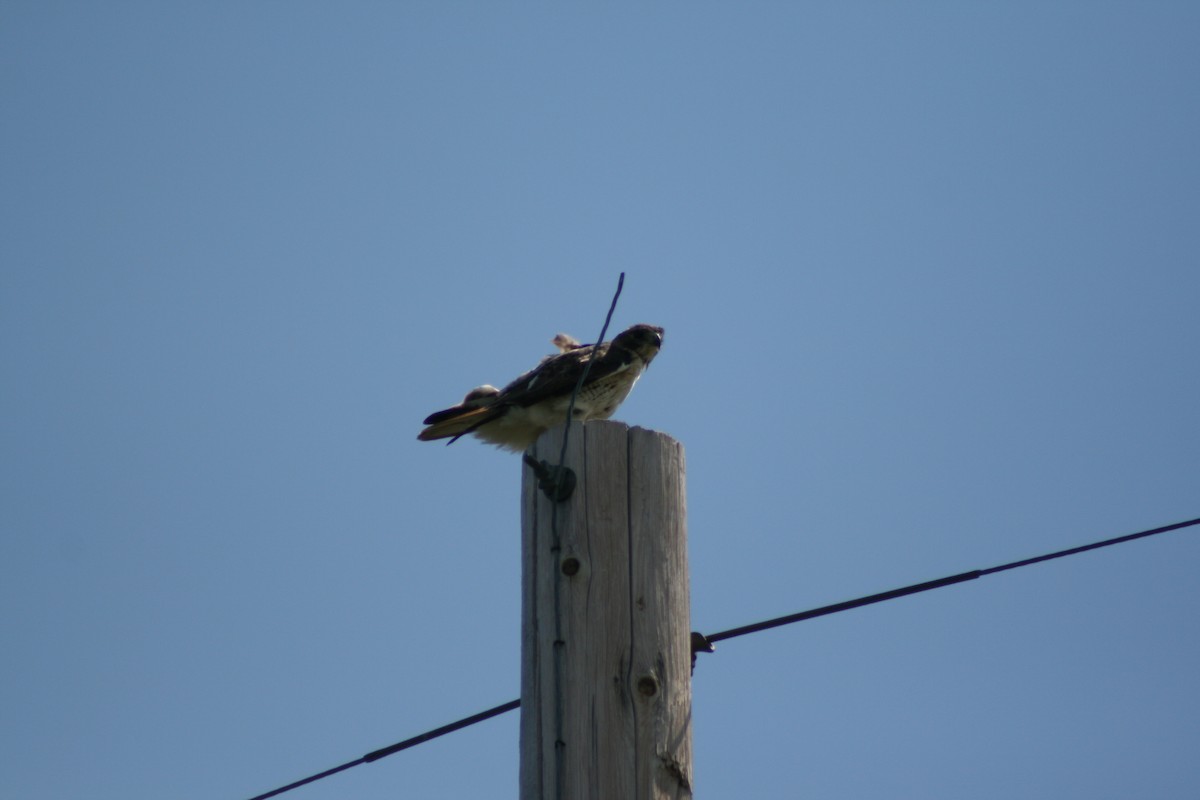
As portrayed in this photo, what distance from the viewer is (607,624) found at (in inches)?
115

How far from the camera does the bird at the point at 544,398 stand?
680 centimetres

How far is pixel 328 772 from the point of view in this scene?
371 centimetres

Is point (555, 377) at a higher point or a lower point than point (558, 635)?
higher

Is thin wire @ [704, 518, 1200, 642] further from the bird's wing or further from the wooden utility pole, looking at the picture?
the bird's wing

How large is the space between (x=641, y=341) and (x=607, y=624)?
4398mm

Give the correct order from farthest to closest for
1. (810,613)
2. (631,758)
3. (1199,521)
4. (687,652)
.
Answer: (1199,521) < (810,613) < (687,652) < (631,758)

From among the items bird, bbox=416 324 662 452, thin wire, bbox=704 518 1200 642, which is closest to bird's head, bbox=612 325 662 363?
bird, bbox=416 324 662 452

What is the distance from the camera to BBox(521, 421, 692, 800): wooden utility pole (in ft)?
9.26

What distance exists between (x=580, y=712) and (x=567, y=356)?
4.29 metres

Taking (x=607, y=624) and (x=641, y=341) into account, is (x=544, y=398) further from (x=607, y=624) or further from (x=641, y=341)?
(x=607, y=624)

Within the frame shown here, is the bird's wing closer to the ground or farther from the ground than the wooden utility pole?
farther from the ground

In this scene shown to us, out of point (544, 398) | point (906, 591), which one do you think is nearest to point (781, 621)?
point (906, 591)

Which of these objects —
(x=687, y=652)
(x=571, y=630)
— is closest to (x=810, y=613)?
(x=687, y=652)

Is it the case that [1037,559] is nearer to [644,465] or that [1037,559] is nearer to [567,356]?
[644,465]
